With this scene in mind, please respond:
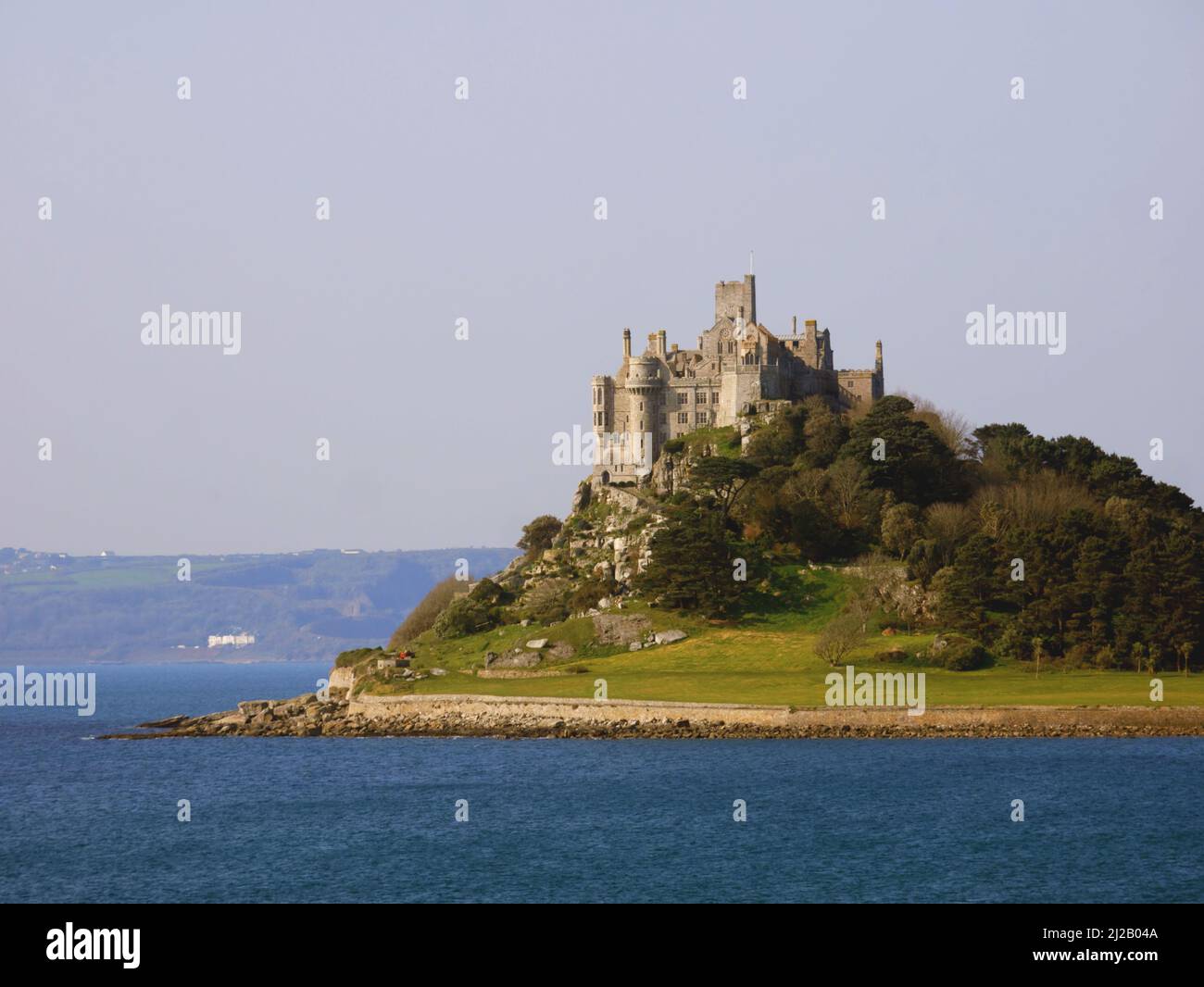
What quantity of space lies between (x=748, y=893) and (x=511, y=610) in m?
76.1

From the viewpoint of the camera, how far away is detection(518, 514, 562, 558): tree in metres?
147

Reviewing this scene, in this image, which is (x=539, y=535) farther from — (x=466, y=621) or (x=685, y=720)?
(x=685, y=720)

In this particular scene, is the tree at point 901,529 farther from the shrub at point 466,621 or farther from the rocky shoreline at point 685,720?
the shrub at point 466,621

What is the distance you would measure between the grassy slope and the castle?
22670 mm

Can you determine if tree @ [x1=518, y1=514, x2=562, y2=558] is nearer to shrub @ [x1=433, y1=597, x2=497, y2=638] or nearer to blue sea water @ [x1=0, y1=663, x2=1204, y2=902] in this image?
shrub @ [x1=433, y1=597, x2=497, y2=638]

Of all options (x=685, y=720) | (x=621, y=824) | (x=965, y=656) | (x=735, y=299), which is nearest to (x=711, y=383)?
(x=735, y=299)

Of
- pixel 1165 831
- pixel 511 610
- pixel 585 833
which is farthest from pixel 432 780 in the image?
pixel 511 610

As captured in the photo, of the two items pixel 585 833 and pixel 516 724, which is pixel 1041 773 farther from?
pixel 516 724

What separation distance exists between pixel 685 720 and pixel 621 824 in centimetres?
2937

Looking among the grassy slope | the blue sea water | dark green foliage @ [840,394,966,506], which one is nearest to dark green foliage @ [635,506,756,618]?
the grassy slope

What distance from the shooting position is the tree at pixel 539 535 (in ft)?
482

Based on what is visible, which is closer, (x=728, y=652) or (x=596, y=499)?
(x=728, y=652)

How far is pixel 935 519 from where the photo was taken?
12006 centimetres

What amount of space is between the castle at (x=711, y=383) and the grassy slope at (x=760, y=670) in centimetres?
2267
